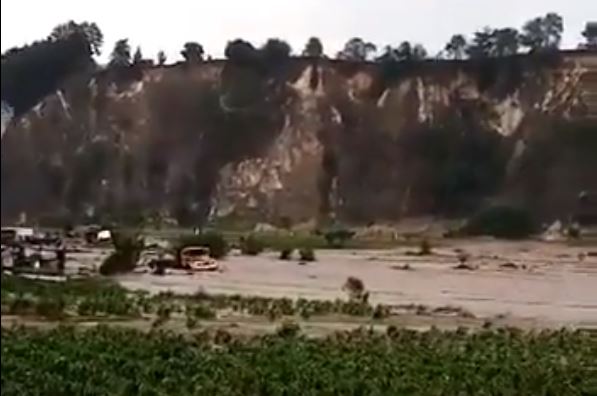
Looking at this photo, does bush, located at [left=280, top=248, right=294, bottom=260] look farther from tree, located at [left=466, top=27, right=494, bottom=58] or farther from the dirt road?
tree, located at [left=466, top=27, right=494, bottom=58]

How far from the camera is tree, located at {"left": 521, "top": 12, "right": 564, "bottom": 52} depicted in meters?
4.27

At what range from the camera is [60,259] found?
3.11m

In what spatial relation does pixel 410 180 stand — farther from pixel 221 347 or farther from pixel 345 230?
pixel 221 347

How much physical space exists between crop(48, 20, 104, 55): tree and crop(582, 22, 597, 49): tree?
189 cm

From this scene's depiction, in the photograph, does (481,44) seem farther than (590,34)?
No

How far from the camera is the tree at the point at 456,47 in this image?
163 inches

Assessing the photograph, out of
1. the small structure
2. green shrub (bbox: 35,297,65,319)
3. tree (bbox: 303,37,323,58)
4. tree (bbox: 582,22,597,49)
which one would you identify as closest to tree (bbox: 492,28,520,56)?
tree (bbox: 582,22,597,49)

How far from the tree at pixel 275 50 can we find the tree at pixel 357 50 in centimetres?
18

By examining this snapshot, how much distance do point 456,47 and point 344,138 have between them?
52 cm

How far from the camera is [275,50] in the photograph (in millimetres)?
4039

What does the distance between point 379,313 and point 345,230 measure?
0.60 m

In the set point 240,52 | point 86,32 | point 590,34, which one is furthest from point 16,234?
point 590,34

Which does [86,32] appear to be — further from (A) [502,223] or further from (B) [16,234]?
(A) [502,223]

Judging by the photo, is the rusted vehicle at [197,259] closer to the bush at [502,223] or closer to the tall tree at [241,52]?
the tall tree at [241,52]
